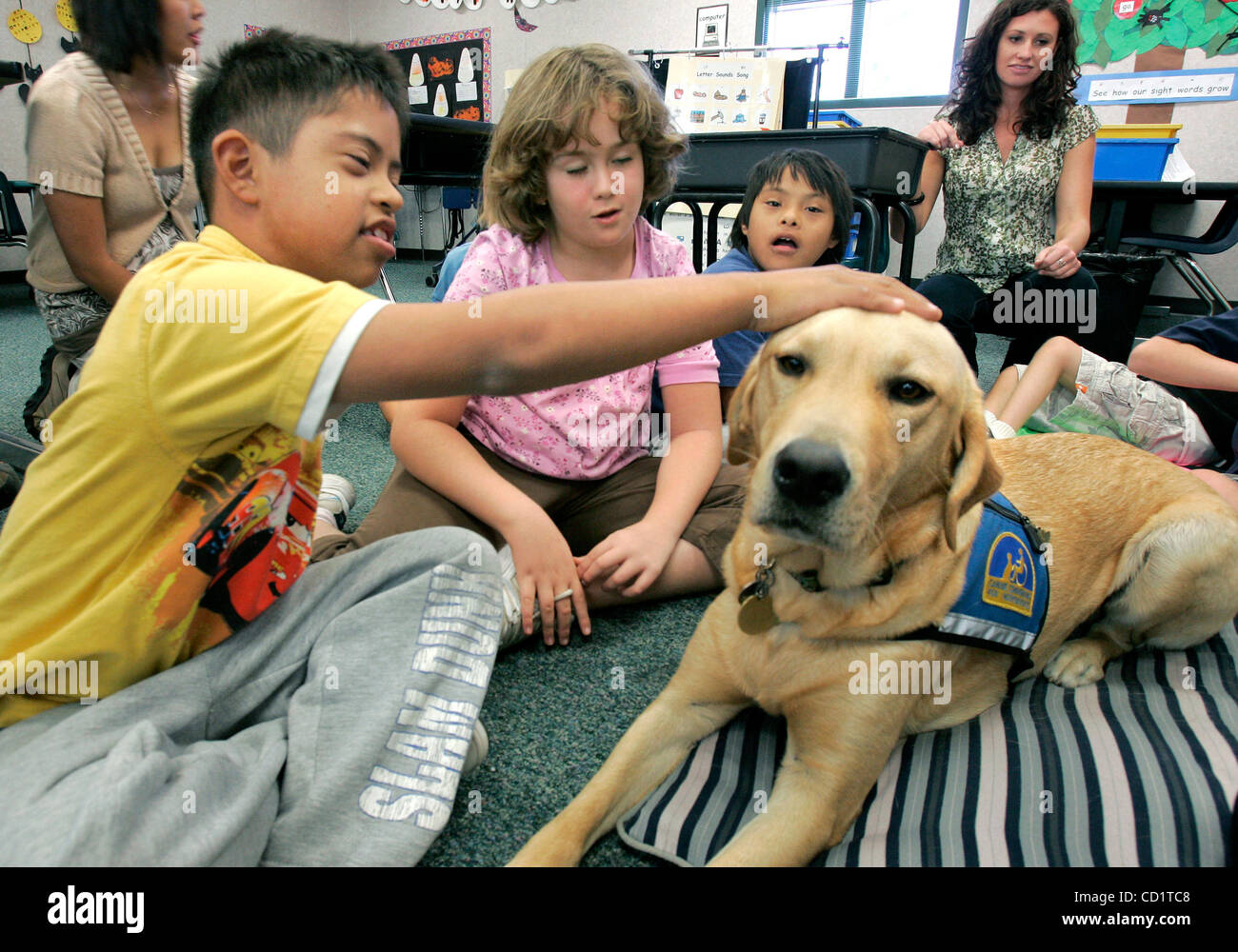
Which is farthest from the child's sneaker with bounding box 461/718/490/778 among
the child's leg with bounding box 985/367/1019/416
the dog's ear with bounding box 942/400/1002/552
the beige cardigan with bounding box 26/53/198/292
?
the child's leg with bounding box 985/367/1019/416

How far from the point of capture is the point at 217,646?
106 centimetres

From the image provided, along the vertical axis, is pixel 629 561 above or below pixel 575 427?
below

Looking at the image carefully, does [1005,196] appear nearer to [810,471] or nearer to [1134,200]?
[1134,200]

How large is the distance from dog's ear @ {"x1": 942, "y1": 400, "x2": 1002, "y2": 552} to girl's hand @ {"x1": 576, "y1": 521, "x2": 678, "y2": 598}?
657 millimetres

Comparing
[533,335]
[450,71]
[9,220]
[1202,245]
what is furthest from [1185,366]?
[450,71]

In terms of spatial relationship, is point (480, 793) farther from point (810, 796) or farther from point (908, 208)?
point (908, 208)

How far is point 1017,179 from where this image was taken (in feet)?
10.4

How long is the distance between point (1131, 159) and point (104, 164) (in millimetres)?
5706

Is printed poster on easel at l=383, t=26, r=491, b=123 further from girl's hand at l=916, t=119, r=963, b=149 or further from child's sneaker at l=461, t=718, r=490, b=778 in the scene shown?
child's sneaker at l=461, t=718, r=490, b=778

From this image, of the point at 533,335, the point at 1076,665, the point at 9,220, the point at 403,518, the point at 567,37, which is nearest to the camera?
the point at 533,335

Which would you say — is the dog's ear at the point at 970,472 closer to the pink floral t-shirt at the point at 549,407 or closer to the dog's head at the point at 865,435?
the dog's head at the point at 865,435

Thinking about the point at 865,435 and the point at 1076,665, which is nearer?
the point at 865,435

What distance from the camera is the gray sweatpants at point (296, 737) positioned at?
0.77 metres

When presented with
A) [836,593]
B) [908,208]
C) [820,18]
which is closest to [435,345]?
[836,593]
